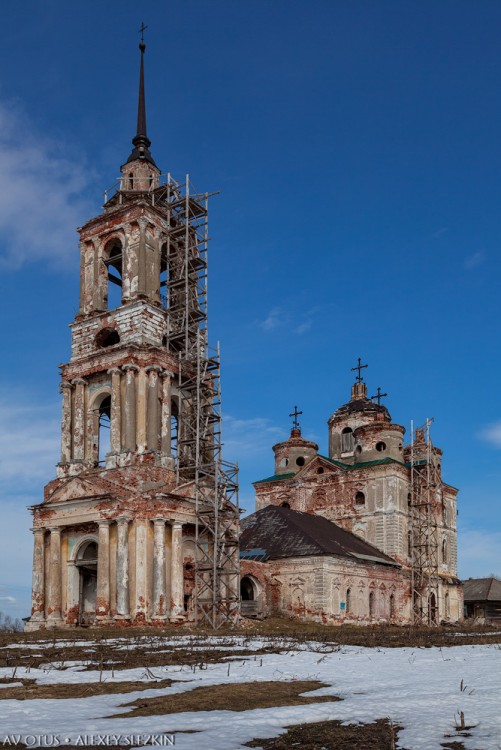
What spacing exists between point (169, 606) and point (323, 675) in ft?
62.5

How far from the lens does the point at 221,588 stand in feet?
107

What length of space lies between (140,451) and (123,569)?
15.8ft

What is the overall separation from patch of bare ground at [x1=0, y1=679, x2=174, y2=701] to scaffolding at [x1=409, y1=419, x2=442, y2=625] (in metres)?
36.5

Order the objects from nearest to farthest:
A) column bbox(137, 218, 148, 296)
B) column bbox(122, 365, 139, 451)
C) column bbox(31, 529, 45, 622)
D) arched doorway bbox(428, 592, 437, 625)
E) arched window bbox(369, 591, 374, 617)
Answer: column bbox(122, 365, 139, 451) → column bbox(31, 529, 45, 622) → column bbox(137, 218, 148, 296) → arched window bbox(369, 591, 374, 617) → arched doorway bbox(428, 592, 437, 625)

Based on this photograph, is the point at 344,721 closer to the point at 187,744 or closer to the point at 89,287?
the point at 187,744

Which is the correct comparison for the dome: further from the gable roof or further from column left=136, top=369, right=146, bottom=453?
column left=136, top=369, right=146, bottom=453

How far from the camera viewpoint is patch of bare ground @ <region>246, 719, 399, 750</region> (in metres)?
6.73

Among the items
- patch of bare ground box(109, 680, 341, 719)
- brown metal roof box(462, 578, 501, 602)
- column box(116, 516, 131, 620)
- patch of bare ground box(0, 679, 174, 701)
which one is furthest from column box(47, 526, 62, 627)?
brown metal roof box(462, 578, 501, 602)

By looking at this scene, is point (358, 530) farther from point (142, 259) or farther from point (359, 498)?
point (142, 259)

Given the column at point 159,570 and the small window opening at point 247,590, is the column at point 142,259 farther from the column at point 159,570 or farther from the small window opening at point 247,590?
the small window opening at point 247,590

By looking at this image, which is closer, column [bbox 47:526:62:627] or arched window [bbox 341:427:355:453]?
column [bbox 47:526:62:627]

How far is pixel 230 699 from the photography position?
934 centimetres

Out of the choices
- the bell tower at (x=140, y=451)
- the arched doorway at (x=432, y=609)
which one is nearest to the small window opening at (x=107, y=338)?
the bell tower at (x=140, y=451)

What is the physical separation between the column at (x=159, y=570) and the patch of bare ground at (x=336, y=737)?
2254 centimetres
